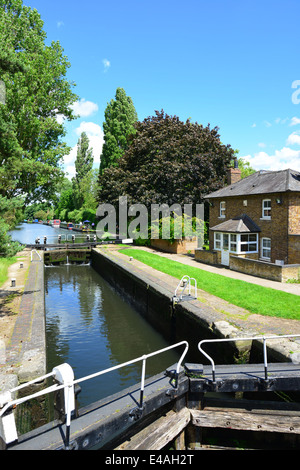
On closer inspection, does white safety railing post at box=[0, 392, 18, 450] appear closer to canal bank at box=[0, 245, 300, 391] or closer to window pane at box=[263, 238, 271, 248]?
canal bank at box=[0, 245, 300, 391]

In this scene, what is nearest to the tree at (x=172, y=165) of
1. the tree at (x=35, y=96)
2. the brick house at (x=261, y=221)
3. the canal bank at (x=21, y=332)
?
the brick house at (x=261, y=221)

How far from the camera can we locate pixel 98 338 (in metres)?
13.2

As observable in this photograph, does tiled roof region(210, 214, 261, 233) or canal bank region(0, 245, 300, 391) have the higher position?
tiled roof region(210, 214, 261, 233)

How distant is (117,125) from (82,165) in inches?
1122

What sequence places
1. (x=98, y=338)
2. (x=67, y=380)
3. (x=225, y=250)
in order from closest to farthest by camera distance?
(x=67, y=380) < (x=98, y=338) < (x=225, y=250)

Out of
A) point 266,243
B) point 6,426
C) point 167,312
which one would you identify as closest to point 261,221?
point 266,243

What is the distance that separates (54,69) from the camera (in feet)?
89.4

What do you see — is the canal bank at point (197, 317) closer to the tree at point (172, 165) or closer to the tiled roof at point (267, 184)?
the tiled roof at point (267, 184)

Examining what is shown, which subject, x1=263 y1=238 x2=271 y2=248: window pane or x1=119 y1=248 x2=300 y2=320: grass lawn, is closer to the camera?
x1=119 y1=248 x2=300 y2=320: grass lawn

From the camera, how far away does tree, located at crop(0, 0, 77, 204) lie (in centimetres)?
2353

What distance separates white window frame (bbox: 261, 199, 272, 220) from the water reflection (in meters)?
10.4

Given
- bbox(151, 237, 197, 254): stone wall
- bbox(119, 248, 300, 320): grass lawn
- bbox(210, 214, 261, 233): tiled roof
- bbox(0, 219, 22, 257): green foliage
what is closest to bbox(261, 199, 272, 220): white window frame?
bbox(210, 214, 261, 233): tiled roof

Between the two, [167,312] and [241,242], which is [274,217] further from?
[167,312]

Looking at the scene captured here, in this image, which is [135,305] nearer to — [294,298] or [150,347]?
[150,347]
